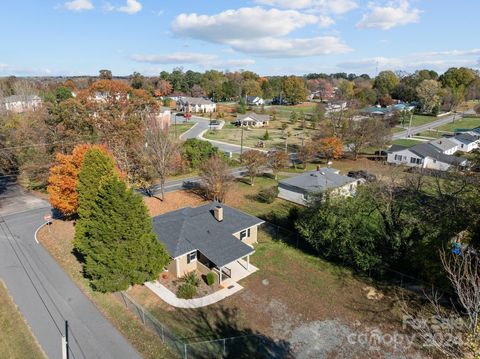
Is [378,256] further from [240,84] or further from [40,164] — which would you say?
[240,84]

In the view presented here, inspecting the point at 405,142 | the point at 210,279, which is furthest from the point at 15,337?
the point at 405,142

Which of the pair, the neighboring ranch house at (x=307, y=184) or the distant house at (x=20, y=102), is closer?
the neighboring ranch house at (x=307, y=184)

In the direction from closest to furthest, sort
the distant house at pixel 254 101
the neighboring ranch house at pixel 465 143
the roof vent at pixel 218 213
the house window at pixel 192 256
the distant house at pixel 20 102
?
1. the house window at pixel 192 256
2. the roof vent at pixel 218 213
3. the neighboring ranch house at pixel 465 143
4. the distant house at pixel 20 102
5. the distant house at pixel 254 101

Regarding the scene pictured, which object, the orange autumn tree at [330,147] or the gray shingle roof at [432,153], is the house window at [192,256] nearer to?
the orange autumn tree at [330,147]

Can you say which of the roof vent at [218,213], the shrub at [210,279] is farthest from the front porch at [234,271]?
the roof vent at [218,213]

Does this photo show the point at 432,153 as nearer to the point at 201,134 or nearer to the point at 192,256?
the point at 192,256

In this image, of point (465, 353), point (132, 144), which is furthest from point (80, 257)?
point (465, 353)
